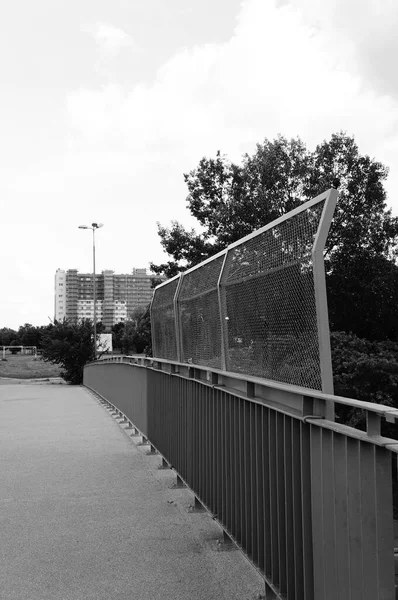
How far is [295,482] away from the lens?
3094mm

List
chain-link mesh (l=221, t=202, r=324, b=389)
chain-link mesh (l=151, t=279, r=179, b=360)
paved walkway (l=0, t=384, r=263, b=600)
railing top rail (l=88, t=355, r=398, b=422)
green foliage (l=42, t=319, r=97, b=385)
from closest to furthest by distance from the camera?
railing top rail (l=88, t=355, r=398, b=422), chain-link mesh (l=221, t=202, r=324, b=389), paved walkway (l=0, t=384, r=263, b=600), chain-link mesh (l=151, t=279, r=179, b=360), green foliage (l=42, t=319, r=97, b=385)

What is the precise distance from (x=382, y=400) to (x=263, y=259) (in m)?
15.1

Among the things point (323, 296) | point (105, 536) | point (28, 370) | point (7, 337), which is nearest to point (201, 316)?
Answer: point (105, 536)

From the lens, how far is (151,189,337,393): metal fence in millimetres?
3051

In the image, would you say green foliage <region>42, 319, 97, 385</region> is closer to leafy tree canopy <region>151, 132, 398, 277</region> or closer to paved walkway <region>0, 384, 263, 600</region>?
leafy tree canopy <region>151, 132, 398, 277</region>

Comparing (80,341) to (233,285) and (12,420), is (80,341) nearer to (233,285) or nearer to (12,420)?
(12,420)

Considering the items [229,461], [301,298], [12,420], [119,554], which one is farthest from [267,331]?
[12,420]

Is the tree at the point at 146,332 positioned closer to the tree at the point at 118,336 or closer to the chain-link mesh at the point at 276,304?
the chain-link mesh at the point at 276,304

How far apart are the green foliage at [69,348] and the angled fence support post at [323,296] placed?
42.2 m

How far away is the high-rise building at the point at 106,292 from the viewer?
447 ft

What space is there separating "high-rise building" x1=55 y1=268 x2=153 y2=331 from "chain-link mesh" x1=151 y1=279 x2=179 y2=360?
128794 mm

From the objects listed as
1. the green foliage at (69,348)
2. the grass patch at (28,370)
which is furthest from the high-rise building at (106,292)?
the green foliage at (69,348)

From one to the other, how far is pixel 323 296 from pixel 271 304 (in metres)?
0.80

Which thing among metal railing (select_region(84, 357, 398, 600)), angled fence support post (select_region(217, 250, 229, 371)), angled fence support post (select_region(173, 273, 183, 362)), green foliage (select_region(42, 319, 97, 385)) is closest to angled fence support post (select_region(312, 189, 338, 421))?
metal railing (select_region(84, 357, 398, 600))
